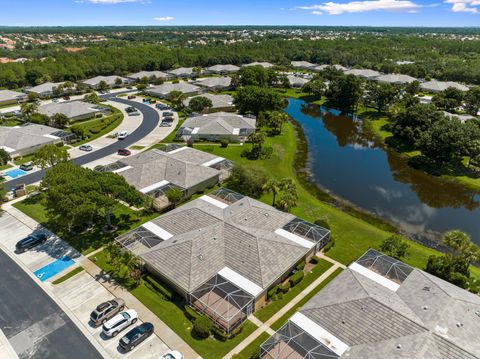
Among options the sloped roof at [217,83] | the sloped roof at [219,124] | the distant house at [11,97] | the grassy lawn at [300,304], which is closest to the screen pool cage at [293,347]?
the grassy lawn at [300,304]

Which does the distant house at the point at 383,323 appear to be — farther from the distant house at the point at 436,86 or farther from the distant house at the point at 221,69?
the distant house at the point at 221,69

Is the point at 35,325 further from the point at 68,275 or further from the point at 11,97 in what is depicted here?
the point at 11,97

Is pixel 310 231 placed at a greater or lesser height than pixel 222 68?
lesser

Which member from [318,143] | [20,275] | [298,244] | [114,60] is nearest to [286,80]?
[318,143]

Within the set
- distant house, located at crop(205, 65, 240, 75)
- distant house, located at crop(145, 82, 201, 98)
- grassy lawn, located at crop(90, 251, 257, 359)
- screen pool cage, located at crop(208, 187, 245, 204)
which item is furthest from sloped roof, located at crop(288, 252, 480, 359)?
distant house, located at crop(205, 65, 240, 75)

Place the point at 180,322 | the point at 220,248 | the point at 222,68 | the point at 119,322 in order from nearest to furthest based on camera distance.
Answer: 1. the point at 119,322
2. the point at 180,322
3. the point at 220,248
4. the point at 222,68

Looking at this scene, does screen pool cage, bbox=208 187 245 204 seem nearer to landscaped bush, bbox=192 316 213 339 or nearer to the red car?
landscaped bush, bbox=192 316 213 339

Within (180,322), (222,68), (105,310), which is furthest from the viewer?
(222,68)

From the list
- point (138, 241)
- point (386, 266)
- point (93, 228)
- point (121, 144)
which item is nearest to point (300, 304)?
point (386, 266)
